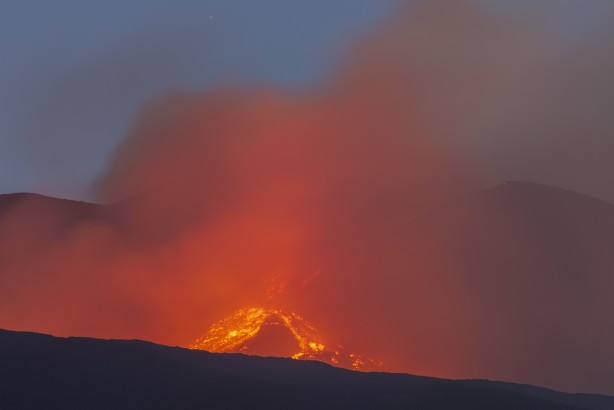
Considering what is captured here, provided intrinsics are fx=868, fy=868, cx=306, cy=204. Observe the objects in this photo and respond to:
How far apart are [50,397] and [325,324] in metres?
22.0

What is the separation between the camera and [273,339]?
109 ft

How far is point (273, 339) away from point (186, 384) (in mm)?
14990

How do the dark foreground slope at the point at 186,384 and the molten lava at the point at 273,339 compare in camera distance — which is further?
the molten lava at the point at 273,339

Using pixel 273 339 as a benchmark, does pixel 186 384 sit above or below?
below

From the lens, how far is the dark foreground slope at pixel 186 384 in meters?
16.9

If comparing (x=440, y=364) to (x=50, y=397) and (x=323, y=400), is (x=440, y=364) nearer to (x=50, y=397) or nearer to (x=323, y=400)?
(x=323, y=400)

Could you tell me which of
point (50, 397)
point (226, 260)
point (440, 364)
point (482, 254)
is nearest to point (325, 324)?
point (440, 364)

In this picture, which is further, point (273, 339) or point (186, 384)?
point (273, 339)

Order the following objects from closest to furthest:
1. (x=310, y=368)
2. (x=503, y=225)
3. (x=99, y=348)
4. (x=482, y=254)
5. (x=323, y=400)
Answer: (x=323, y=400), (x=99, y=348), (x=310, y=368), (x=482, y=254), (x=503, y=225)

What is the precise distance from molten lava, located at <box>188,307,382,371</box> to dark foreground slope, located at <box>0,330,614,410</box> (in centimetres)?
1060

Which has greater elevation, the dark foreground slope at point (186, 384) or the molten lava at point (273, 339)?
the molten lava at point (273, 339)

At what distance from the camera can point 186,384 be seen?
1844 centimetres

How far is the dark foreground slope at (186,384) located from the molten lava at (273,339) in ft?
34.8

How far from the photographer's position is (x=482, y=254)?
160ft
